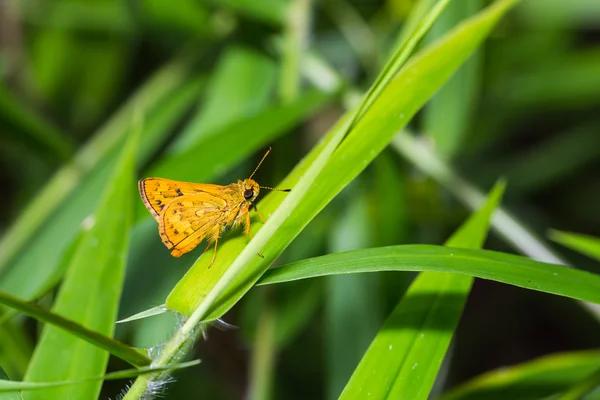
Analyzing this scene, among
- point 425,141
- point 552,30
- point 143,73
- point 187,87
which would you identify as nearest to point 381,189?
point 425,141

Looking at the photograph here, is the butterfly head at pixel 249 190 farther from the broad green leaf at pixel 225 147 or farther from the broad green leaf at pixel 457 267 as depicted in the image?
the broad green leaf at pixel 457 267

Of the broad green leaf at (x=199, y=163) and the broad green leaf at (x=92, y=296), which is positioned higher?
the broad green leaf at (x=199, y=163)

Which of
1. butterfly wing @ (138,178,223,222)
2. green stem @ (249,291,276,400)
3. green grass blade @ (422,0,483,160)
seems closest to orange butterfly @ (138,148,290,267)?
butterfly wing @ (138,178,223,222)

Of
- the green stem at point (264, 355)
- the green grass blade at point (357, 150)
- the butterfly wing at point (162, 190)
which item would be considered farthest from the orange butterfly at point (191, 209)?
the green stem at point (264, 355)

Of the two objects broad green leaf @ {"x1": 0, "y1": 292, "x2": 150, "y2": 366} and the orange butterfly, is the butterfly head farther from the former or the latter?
broad green leaf @ {"x1": 0, "y1": 292, "x2": 150, "y2": 366}

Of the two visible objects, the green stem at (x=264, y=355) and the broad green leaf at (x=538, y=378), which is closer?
the broad green leaf at (x=538, y=378)

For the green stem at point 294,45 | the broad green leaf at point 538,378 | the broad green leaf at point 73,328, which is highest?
the green stem at point 294,45

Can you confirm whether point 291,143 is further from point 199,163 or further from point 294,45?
point 199,163

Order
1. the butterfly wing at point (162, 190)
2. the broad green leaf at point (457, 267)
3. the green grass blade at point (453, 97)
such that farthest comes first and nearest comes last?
the green grass blade at point (453, 97), the butterfly wing at point (162, 190), the broad green leaf at point (457, 267)

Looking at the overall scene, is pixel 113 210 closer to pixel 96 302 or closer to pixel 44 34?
pixel 96 302
